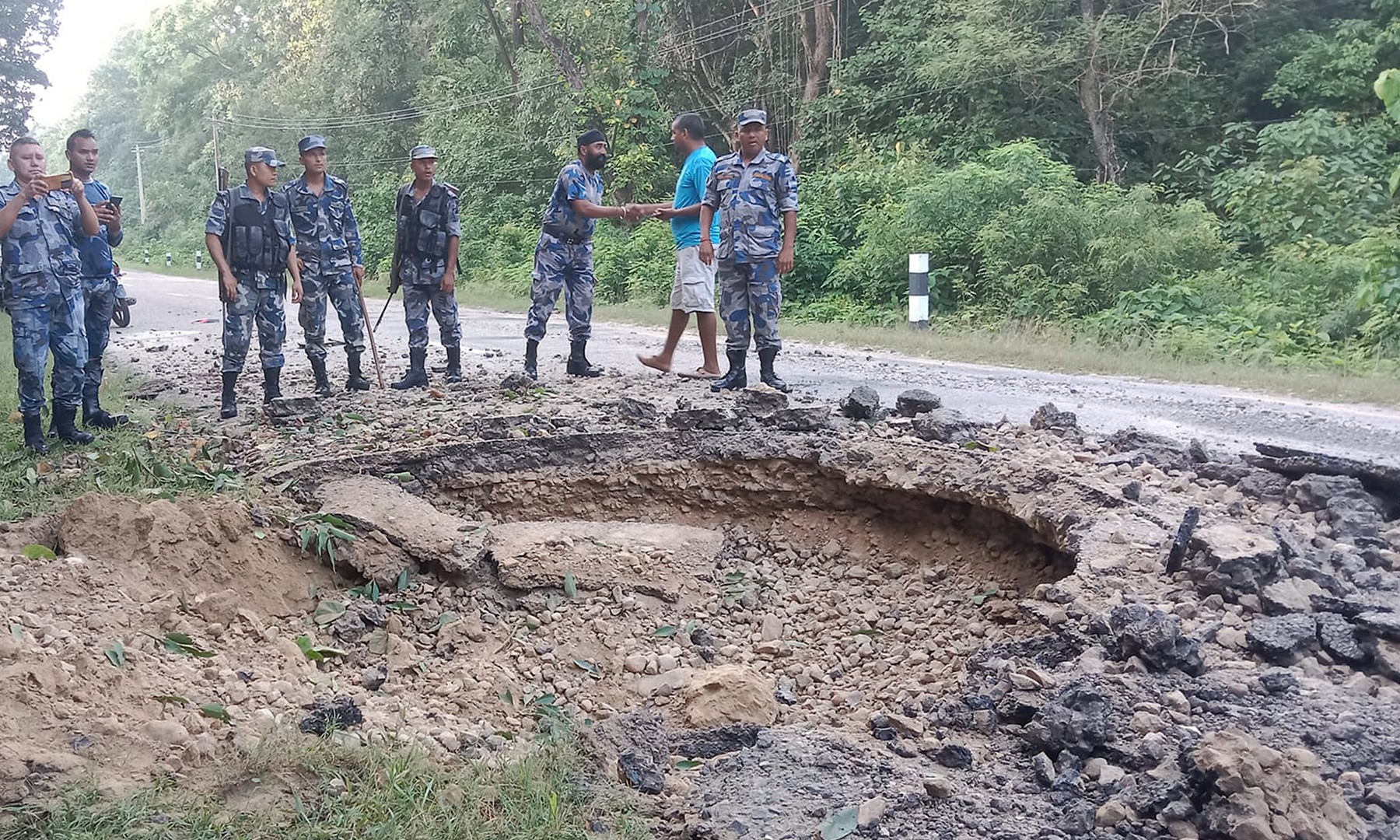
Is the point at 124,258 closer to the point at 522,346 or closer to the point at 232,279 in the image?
the point at 522,346

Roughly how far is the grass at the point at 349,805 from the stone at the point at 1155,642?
1600mm

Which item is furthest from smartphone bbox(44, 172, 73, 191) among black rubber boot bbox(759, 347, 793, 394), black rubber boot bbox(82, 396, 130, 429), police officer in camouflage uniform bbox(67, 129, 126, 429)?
black rubber boot bbox(759, 347, 793, 394)

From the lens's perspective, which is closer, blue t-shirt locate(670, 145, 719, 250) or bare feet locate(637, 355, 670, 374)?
blue t-shirt locate(670, 145, 719, 250)

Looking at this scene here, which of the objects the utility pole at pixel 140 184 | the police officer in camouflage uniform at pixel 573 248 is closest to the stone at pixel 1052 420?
the police officer in camouflage uniform at pixel 573 248

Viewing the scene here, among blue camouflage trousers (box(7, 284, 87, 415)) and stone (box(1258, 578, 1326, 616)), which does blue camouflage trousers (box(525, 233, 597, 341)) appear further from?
stone (box(1258, 578, 1326, 616))

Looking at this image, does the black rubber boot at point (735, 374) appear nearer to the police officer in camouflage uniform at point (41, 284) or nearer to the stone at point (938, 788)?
the police officer in camouflage uniform at point (41, 284)

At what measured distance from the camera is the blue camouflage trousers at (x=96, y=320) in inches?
247

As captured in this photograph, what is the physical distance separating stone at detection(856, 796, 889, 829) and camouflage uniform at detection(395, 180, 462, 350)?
5.42 meters

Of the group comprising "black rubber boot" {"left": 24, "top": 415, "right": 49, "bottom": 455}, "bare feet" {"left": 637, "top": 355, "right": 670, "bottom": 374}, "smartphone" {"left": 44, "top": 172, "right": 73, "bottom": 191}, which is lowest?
"black rubber boot" {"left": 24, "top": 415, "right": 49, "bottom": 455}

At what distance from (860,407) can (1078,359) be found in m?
3.64

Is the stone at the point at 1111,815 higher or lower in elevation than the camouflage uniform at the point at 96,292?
lower

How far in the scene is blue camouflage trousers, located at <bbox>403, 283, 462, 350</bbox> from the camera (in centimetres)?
Answer: 734

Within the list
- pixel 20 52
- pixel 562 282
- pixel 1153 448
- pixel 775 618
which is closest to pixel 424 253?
pixel 562 282

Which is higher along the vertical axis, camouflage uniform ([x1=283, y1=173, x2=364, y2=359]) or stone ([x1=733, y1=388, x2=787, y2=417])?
camouflage uniform ([x1=283, y1=173, x2=364, y2=359])
